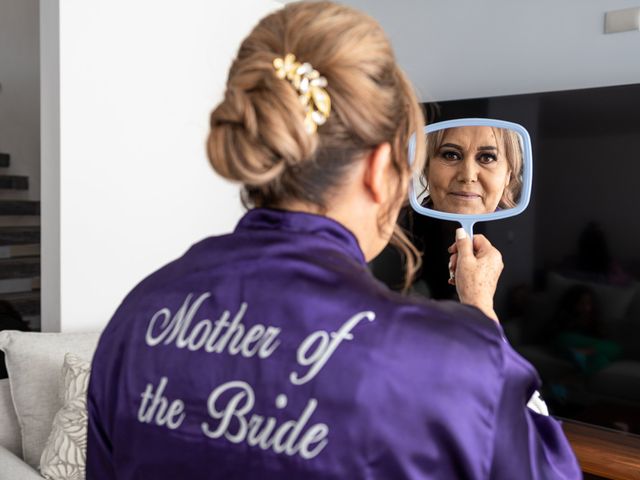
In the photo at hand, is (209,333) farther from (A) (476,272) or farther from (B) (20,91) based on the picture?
(B) (20,91)

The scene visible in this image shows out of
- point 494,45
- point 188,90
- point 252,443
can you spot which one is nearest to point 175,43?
point 188,90

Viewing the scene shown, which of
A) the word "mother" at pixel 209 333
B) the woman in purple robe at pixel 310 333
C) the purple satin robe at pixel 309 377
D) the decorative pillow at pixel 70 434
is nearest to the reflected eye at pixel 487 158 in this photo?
the woman in purple robe at pixel 310 333

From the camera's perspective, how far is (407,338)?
0.62 m

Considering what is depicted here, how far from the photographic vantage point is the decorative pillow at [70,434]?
6.35ft

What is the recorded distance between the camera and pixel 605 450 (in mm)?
2412

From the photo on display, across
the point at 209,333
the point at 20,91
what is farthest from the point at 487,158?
the point at 20,91

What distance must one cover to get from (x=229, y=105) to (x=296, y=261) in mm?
197

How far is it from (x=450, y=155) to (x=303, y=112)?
613mm

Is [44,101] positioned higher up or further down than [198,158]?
higher up

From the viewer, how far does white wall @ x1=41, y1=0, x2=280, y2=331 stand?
2502mm

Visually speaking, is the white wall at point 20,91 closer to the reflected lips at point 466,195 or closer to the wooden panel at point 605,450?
the wooden panel at point 605,450

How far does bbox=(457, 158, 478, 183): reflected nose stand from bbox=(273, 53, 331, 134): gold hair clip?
0.57 meters

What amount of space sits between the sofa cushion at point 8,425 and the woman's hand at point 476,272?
1.81 meters

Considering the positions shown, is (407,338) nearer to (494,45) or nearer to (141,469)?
(141,469)
